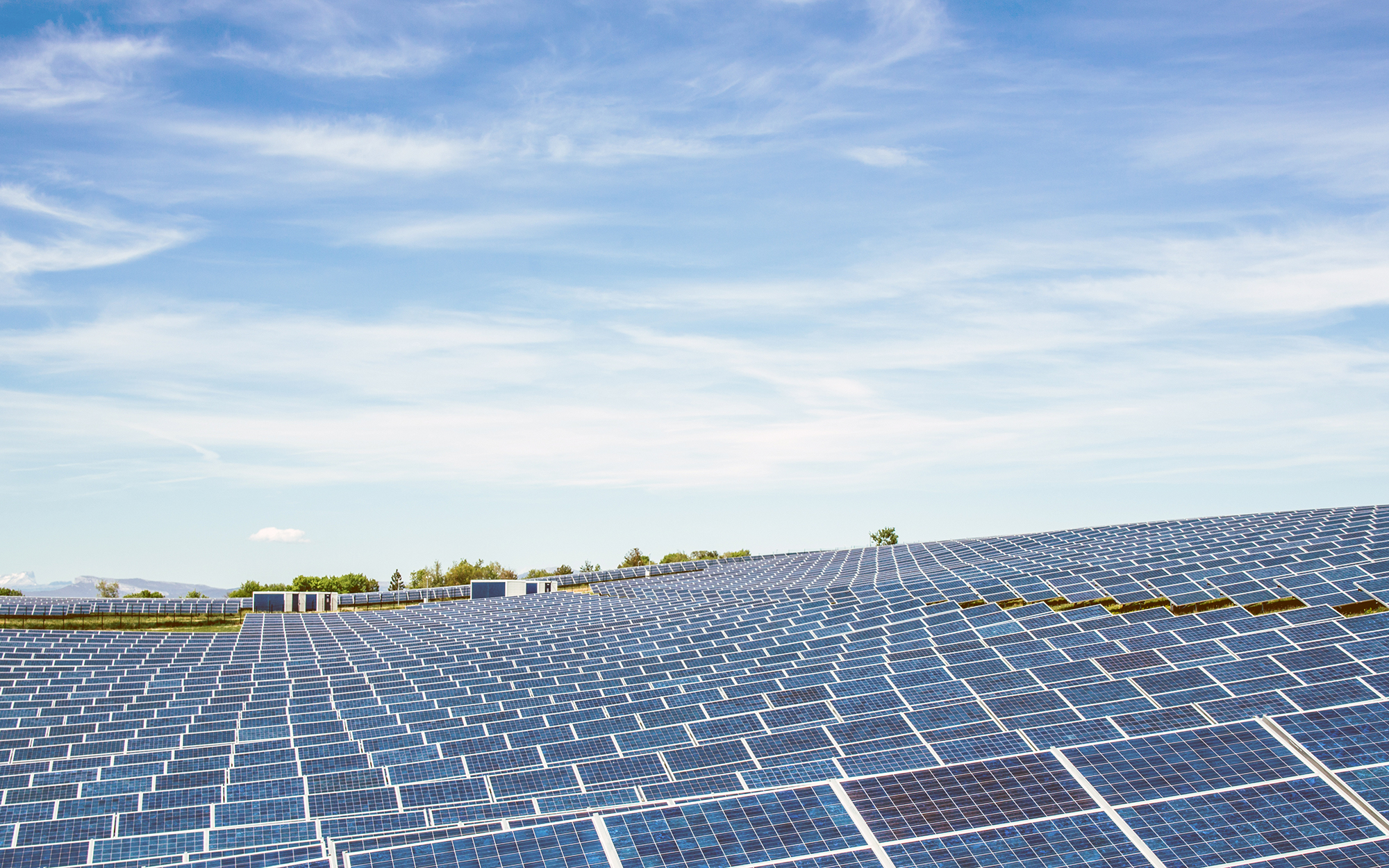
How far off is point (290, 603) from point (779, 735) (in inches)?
2570

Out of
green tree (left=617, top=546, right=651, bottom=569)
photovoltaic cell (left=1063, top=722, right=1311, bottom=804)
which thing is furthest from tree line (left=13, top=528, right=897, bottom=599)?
photovoltaic cell (left=1063, top=722, right=1311, bottom=804)

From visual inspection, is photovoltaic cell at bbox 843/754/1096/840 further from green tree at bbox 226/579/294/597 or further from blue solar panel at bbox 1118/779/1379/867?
green tree at bbox 226/579/294/597

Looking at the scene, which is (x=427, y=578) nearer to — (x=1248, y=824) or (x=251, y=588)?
(x=251, y=588)

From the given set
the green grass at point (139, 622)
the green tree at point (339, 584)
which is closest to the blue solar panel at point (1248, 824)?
the green grass at point (139, 622)

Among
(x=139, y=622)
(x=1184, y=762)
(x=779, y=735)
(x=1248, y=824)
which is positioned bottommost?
(x=1248, y=824)

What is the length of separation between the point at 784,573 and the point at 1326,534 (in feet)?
126

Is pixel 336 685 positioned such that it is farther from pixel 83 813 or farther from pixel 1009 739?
pixel 1009 739

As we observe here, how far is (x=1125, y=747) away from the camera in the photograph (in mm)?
16984

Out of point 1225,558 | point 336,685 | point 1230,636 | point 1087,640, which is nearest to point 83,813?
point 336,685

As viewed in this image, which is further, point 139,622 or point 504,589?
point 504,589

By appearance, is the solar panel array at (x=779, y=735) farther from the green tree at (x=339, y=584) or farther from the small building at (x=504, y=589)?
the green tree at (x=339, y=584)

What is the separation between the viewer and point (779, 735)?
2556 cm

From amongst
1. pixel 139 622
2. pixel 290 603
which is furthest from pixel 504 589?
pixel 139 622

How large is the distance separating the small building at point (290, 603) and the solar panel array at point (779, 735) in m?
26.3
